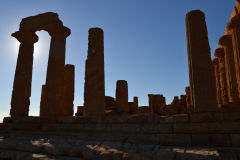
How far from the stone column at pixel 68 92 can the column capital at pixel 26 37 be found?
3438mm

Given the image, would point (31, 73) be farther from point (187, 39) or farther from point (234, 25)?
point (234, 25)

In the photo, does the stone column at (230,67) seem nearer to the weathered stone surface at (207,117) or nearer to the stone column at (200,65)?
the stone column at (200,65)

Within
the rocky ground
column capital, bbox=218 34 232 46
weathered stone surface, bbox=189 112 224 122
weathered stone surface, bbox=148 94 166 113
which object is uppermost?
column capital, bbox=218 34 232 46

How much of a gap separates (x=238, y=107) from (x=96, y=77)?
326 inches

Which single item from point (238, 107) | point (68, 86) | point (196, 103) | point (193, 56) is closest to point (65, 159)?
point (196, 103)

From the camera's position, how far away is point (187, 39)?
1066 cm

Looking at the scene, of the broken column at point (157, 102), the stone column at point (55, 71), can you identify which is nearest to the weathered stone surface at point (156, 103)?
the broken column at point (157, 102)

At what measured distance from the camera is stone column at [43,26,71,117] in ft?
41.8

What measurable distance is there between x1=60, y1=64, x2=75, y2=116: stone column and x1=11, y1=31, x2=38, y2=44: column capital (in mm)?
3438

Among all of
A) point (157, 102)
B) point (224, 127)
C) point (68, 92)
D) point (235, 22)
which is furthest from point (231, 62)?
point (68, 92)

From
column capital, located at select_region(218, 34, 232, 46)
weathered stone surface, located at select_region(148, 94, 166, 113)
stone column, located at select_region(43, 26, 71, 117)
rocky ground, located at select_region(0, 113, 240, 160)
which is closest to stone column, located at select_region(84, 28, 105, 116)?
rocky ground, located at select_region(0, 113, 240, 160)

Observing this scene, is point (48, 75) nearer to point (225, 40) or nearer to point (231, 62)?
point (225, 40)

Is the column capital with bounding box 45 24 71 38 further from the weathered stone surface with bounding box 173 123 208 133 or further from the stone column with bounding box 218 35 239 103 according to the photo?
the stone column with bounding box 218 35 239 103

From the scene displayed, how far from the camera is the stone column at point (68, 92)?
16.0 m
